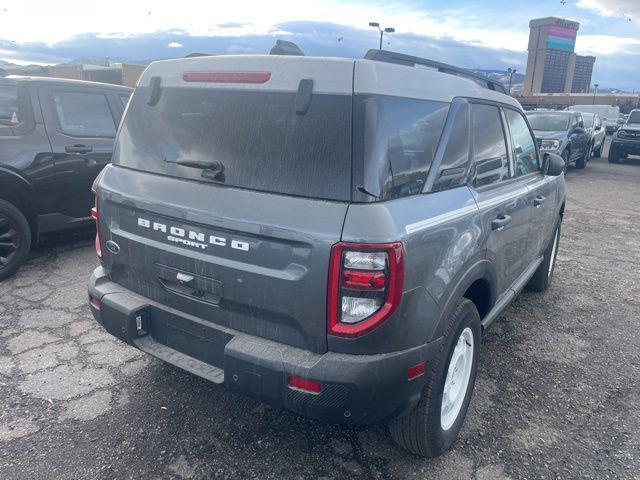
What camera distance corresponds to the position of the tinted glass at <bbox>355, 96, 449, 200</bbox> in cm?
199

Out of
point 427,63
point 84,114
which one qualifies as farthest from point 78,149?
point 427,63

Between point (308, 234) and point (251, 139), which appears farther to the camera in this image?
point (251, 139)

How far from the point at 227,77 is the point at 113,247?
1.09 metres

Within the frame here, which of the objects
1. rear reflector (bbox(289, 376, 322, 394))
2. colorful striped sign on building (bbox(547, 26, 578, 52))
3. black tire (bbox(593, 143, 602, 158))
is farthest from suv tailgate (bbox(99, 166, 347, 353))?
colorful striped sign on building (bbox(547, 26, 578, 52))

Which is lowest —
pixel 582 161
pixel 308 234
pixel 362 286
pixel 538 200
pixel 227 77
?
pixel 582 161

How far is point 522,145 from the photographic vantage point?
12.4 ft

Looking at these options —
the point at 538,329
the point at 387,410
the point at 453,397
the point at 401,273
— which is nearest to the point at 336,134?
the point at 401,273

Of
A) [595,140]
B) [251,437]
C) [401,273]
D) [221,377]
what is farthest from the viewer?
[595,140]

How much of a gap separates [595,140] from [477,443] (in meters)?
17.8

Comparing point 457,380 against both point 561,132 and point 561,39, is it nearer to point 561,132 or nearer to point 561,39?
point 561,132

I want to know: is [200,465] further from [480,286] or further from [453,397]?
[480,286]

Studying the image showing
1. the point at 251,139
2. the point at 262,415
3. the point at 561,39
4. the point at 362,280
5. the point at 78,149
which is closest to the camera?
the point at 362,280

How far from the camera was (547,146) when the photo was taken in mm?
Answer: 12406

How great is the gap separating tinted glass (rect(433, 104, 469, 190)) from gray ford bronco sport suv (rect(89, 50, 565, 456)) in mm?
13
